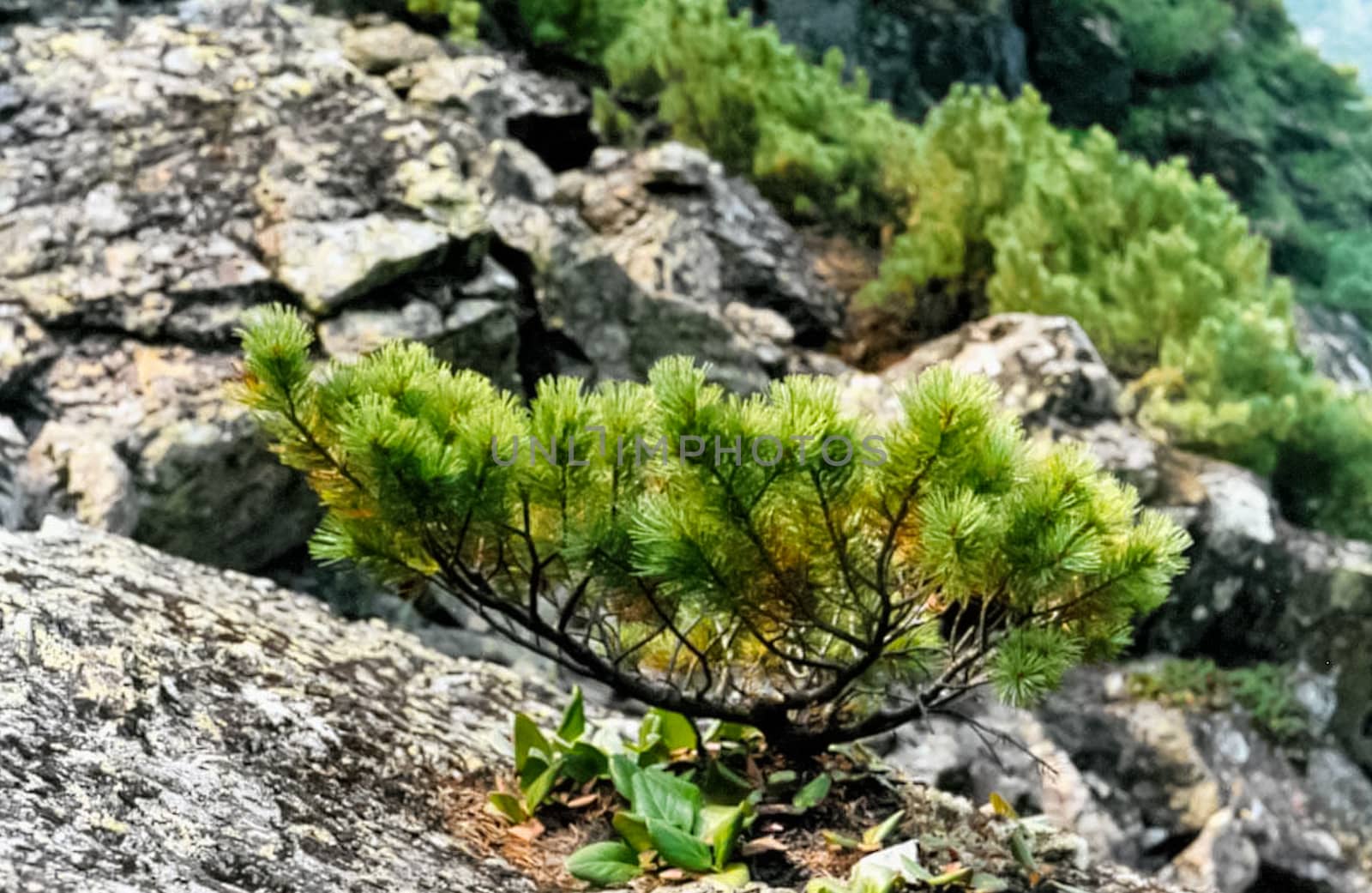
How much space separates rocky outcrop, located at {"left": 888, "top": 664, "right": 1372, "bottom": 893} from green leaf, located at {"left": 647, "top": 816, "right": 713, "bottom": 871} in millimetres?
2679

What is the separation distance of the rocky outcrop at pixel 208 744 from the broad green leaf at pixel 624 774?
0.26 metres

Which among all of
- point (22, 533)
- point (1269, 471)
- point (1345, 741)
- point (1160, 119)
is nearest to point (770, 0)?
point (1160, 119)

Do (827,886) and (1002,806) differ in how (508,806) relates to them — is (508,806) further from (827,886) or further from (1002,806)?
(1002,806)

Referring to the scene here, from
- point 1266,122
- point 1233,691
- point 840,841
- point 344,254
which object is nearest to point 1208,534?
point 1233,691

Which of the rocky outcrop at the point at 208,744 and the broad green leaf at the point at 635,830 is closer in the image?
the rocky outcrop at the point at 208,744

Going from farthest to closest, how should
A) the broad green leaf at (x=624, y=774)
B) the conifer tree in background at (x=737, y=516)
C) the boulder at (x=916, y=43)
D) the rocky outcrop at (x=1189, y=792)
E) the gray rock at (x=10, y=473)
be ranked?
the boulder at (x=916, y=43)
the rocky outcrop at (x=1189, y=792)
the gray rock at (x=10, y=473)
the broad green leaf at (x=624, y=774)
the conifer tree in background at (x=737, y=516)

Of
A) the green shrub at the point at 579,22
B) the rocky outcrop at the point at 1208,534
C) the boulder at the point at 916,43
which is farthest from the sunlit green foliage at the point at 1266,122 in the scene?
the green shrub at the point at 579,22

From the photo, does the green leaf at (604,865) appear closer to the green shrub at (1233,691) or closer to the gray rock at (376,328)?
the gray rock at (376,328)

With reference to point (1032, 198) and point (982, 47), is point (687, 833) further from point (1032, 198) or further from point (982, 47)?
point (982, 47)

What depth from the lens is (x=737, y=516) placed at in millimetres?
1687

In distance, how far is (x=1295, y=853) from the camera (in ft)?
15.8

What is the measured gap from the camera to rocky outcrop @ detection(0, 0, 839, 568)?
3.29m

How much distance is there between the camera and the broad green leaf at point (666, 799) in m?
1.90

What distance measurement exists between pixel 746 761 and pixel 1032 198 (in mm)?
4337
